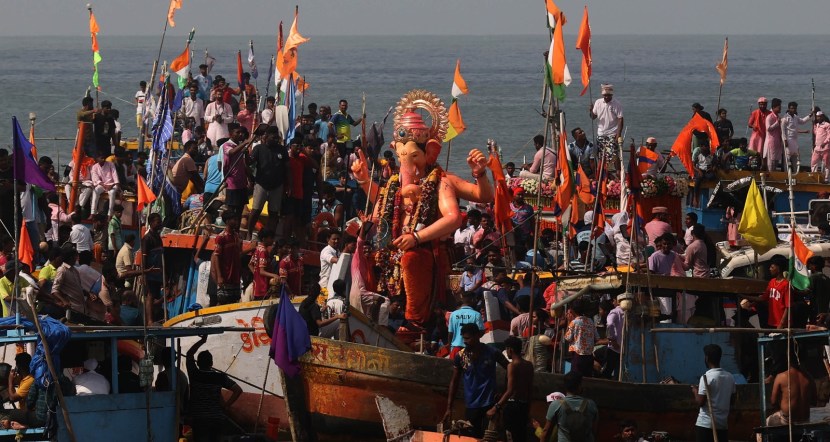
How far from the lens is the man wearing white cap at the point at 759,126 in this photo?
3294 cm

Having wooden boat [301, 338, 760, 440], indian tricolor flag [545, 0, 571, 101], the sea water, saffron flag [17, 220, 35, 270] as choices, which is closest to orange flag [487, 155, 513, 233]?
indian tricolor flag [545, 0, 571, 101]

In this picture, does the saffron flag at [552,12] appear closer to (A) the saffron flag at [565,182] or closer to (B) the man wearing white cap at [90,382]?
(A) the saffron flag at [565,182]

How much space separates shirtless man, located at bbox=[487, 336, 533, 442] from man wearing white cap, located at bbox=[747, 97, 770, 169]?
16311 mm

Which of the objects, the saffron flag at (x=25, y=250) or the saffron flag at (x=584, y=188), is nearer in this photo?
the saffron flag at (x=25, y=250)

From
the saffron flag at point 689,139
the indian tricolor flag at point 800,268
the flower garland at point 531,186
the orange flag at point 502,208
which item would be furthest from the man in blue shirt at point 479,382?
the saffron flag at point 689,139

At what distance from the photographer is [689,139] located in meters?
29.4

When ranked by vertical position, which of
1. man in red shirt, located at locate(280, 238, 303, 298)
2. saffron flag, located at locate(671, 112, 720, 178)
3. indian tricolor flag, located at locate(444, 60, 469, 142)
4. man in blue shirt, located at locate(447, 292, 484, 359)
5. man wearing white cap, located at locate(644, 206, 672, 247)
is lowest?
man in blue shirt, located at locate(447, 292, 484, 359)

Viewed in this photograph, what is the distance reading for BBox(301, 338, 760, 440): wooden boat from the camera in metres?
18.5

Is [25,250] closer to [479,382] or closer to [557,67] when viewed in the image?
[557,67]

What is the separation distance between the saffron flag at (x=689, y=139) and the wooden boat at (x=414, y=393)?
1079 cm

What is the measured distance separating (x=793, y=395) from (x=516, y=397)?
2576 millimetres

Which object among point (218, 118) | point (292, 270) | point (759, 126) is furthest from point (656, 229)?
point (218, 118)

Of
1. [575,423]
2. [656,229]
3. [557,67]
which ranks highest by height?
[557,67]

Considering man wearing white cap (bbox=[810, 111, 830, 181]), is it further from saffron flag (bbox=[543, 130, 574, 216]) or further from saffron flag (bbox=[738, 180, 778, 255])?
saffron flag (bbox=[738, 180, 778, 255])
